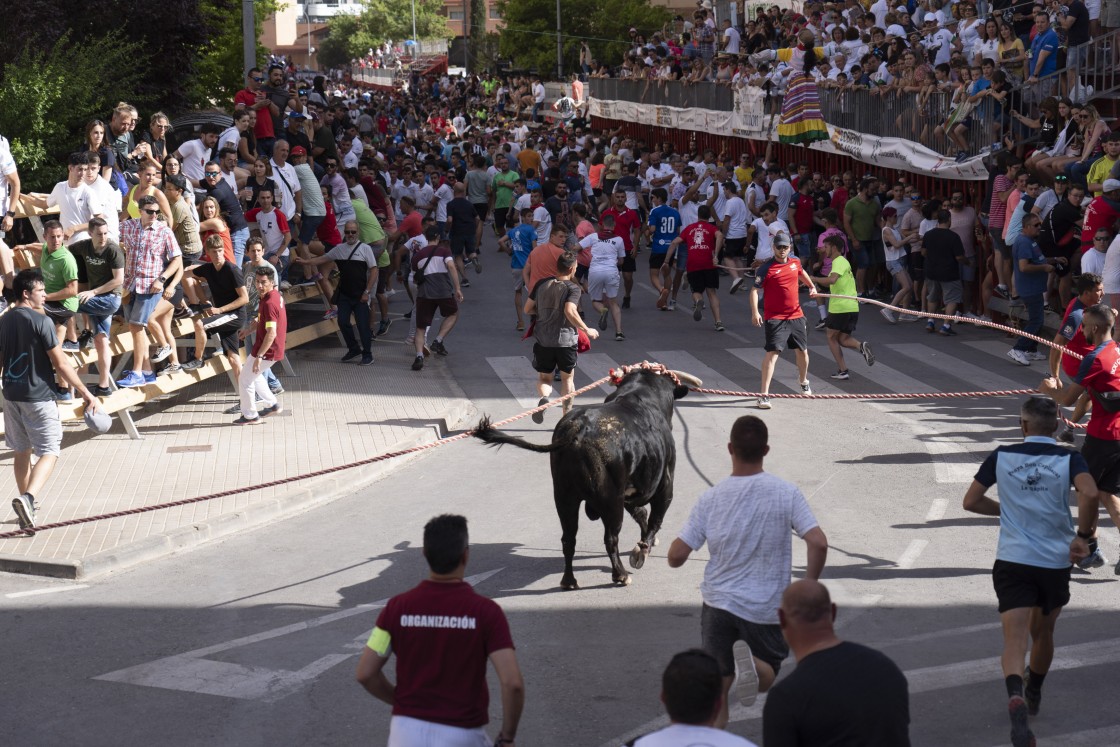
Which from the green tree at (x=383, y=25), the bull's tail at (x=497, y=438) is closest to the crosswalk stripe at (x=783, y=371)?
the bull's tail at (x=497, y=438)

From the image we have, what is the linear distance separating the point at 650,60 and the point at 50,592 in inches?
1422

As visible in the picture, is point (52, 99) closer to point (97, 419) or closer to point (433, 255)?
point (433, 255)

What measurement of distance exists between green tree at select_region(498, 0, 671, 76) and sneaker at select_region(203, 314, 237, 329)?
50.3 m

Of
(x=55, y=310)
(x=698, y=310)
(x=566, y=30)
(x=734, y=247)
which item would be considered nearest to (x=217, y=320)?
(x=55, y=310)

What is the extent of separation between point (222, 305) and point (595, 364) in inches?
201

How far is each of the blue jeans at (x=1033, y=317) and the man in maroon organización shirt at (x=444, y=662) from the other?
14.2 metres

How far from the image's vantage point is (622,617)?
8781mm

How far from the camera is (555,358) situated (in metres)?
14.1

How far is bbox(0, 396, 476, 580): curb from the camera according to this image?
32.6 feet

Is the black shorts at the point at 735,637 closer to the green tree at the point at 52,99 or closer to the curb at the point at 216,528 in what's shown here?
the curb at the point at 216,528

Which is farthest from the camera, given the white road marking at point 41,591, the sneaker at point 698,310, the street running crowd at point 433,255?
the sneaker at point 698,310

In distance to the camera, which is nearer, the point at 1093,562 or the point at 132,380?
the point at 1093,562

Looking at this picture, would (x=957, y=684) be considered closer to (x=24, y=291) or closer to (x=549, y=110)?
(x=24, y=291)

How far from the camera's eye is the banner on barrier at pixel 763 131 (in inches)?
891
